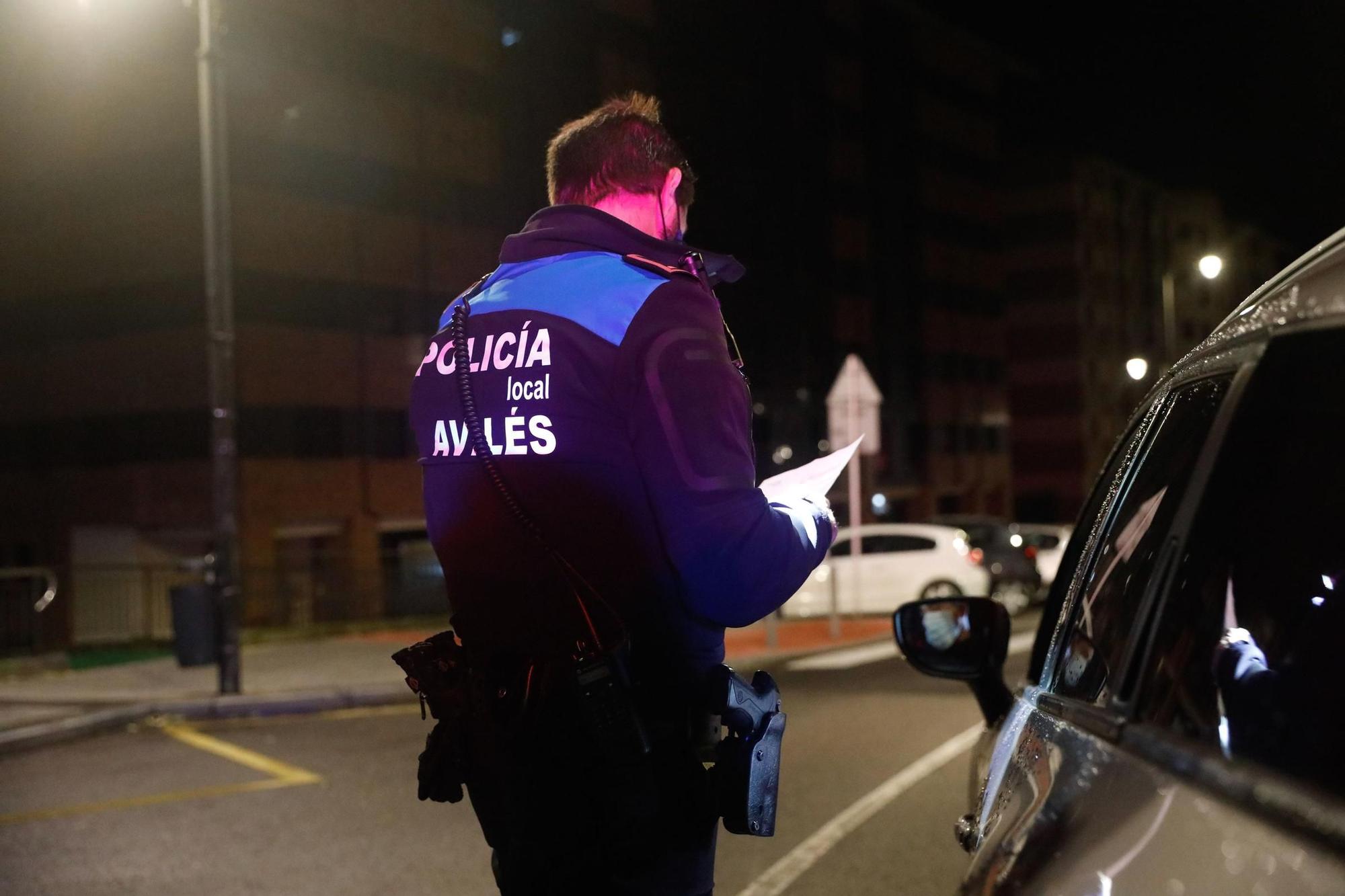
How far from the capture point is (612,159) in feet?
7.71

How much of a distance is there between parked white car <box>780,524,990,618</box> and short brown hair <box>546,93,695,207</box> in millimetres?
18714

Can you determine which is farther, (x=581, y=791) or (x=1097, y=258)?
(x=1097, y=258)

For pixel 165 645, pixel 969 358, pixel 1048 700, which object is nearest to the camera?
pixel 1048 700

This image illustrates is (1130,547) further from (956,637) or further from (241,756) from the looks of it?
(241,756)

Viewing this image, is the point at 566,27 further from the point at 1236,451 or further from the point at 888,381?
the point at 1236,451

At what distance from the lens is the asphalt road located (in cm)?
584

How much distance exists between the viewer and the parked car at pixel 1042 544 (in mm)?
23484

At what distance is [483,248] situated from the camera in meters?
31.9

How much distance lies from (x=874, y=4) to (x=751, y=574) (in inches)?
2036

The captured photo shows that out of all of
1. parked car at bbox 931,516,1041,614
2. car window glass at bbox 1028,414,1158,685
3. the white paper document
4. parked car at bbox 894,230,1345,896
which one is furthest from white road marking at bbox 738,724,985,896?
parked car at bbox 931,516,1041,614

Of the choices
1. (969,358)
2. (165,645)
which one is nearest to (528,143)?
(165,645)

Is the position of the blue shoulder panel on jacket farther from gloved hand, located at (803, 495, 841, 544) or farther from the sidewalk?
the sidewalk

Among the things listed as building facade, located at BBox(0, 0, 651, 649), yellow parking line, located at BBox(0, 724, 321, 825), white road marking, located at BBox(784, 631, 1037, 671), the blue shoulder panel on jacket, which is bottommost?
white road marking, located at BBox(784, 631, 1037, 671)

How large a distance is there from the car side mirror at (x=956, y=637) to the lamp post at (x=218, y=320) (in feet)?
35.3
